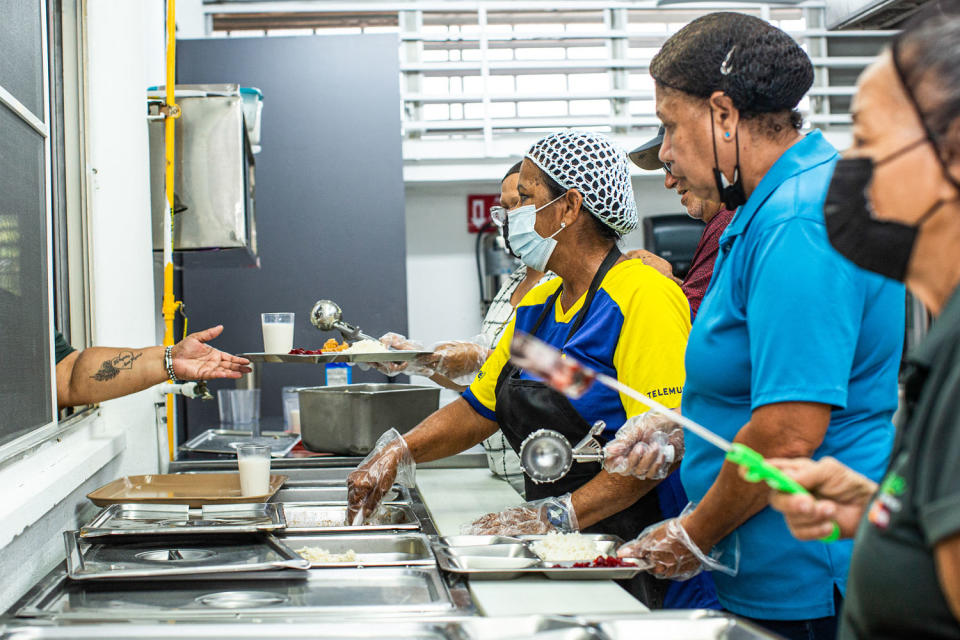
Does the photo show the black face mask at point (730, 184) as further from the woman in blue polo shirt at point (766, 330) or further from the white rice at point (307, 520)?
the white rice at point (307, 520)

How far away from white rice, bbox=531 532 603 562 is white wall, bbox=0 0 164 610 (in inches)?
36.9

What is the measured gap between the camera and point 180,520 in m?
1.93

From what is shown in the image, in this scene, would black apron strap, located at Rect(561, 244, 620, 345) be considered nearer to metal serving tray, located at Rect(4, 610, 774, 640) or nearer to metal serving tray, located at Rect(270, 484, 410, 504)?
metal serving tray, located at Rect(270, 484, 410, 504)

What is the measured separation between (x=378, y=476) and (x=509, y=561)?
1.99ft

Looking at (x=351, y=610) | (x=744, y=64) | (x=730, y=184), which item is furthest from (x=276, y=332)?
(x=744, y=64)

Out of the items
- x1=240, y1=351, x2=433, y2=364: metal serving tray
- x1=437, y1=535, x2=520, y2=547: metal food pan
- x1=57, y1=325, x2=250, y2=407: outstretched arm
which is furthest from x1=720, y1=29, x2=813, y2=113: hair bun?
x1=57, y1=325, x2=250, y2=407: outstretched arm

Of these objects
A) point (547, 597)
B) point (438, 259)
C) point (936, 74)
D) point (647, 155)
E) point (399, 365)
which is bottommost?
point (547, 597)

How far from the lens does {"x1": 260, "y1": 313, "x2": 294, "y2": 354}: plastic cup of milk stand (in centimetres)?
266

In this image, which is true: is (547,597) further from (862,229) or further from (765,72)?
(765,72)

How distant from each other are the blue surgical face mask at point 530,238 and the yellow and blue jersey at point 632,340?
22 centimetres

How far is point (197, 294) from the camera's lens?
4.35 metres

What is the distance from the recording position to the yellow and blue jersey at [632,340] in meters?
1.86

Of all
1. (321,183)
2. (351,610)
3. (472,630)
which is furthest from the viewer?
(321,183)

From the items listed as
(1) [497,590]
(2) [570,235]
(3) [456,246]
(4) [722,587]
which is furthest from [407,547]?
(3) [456,246]
